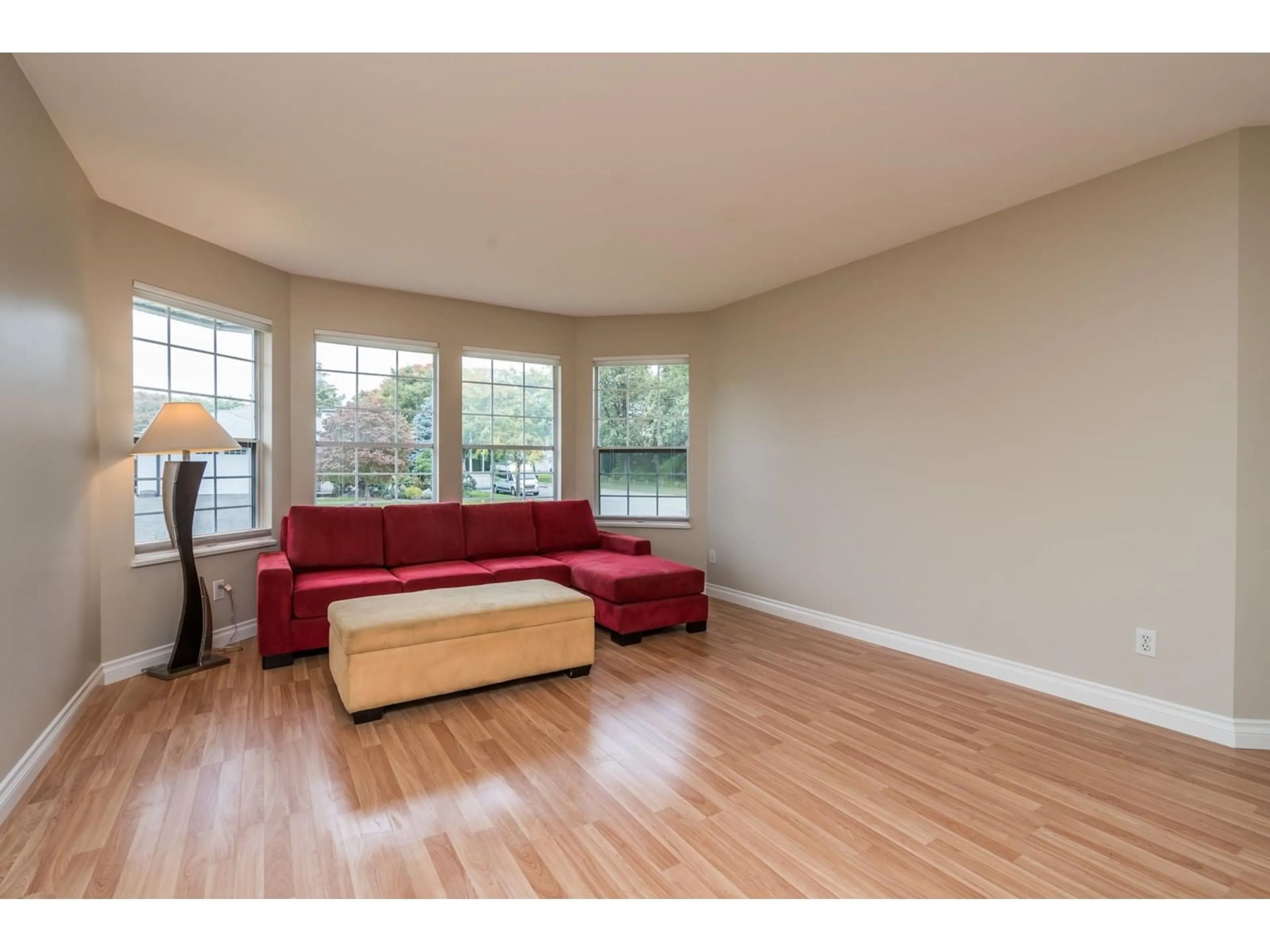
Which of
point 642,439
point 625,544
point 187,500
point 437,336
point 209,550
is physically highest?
point 437,336

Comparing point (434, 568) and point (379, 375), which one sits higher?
point (379, 375)

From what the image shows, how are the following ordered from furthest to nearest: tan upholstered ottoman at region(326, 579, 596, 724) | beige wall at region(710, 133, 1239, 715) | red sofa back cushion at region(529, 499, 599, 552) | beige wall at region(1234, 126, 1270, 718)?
red sofa back cushion at region(529, 499, 599, 552) → tan upholstered ottoman at region(326, 579, 596, 724) → beige wall at region(710, 133, 1239, 715) → beige wall at region(1234, 126, 1270, 718)

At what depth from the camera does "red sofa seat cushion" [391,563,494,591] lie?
3.88 m

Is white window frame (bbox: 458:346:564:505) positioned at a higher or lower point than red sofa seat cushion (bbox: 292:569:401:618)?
higher

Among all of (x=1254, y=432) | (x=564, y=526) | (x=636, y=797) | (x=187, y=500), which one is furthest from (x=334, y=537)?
(x=1254, y=432)

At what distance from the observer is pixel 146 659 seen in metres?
3.43

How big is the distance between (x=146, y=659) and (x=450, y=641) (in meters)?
1.97

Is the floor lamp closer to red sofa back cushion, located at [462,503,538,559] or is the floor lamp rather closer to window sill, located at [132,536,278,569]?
window sill, located at [132,536,278,569]

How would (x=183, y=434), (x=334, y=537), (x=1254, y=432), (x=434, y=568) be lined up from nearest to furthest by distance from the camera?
(x=1254, y=432) → (x=183, y=434) → (x=334, y=537) → (x=434, y=568)

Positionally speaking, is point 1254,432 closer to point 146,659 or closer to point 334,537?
point 334,537

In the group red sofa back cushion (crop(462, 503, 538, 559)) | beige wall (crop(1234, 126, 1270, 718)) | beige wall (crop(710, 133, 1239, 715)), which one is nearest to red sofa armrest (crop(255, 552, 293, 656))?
red sofa back cushion (crop(462, 503, 538, 559))

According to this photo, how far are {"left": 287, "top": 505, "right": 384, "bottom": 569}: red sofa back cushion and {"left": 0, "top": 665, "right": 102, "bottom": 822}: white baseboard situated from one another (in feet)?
4.11
